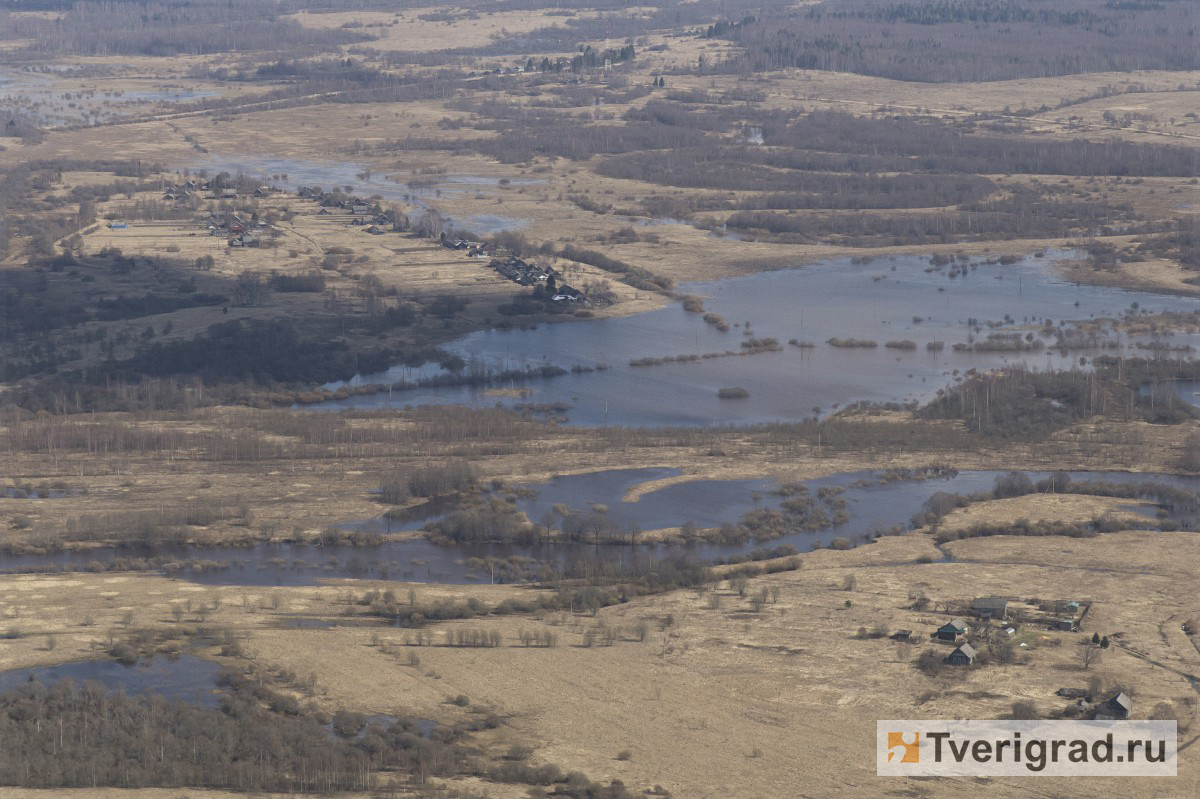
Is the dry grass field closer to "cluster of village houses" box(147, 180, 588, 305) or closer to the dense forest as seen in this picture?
"cluster of village houses" box(147, 180, 588, 305)

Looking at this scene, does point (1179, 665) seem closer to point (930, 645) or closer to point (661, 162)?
point (930, 645)

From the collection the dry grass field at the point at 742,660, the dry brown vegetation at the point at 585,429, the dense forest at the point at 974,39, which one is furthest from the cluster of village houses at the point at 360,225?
the dense forest at the point at 974,39

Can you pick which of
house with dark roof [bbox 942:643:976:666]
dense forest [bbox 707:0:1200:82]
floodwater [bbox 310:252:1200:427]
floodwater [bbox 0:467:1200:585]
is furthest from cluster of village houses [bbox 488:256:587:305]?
dense forest [bbox 707:0:1200:82]

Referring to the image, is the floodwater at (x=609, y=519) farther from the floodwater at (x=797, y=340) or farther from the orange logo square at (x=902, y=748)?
the orange logo square at (x=902, y=748)

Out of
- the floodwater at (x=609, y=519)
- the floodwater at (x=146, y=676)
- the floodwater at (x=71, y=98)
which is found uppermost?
the floodwater at (x=71, y=98)

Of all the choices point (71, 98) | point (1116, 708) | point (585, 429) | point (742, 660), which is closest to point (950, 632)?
point (742, 660)

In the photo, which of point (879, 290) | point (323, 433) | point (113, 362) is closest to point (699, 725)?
point (323, 433)

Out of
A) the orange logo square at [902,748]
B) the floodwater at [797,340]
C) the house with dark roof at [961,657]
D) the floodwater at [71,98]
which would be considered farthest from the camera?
the floodwater at [71,98]
